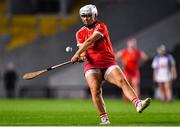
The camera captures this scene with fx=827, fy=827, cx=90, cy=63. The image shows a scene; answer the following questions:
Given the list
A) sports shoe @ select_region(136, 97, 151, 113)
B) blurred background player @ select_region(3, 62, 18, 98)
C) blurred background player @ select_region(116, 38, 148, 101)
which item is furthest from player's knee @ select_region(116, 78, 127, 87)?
blurred background player @ select_region(3, 62, 18, 98)

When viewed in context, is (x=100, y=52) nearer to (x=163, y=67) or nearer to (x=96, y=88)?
(x=96, y=88)

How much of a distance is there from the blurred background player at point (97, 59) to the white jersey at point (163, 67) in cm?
1520

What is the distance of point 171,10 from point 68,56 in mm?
5275

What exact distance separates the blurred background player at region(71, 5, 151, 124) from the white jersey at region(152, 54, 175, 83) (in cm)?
1520

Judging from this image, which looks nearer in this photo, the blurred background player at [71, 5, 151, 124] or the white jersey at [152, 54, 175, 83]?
the blurred background player at [71, 5, 151, 124]

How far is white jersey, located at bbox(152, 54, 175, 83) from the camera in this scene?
32375 mm

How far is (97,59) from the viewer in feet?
56.5

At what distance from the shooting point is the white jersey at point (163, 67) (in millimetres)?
32375

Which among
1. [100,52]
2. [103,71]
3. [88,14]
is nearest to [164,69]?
[103,71]

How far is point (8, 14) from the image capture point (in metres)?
42.2

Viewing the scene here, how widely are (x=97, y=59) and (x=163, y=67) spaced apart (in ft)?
51.4

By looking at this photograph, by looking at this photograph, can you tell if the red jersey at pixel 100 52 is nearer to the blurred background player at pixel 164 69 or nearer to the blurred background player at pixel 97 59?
the blurred background player at pixel 97 59

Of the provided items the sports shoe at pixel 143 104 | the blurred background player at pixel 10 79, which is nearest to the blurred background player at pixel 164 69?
the blurred background player at pixel 10 79

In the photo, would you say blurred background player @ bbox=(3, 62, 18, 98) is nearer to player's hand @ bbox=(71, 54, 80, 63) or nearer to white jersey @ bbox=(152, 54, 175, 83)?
white jersey @ bbox=(152, 54, 175, 83)
